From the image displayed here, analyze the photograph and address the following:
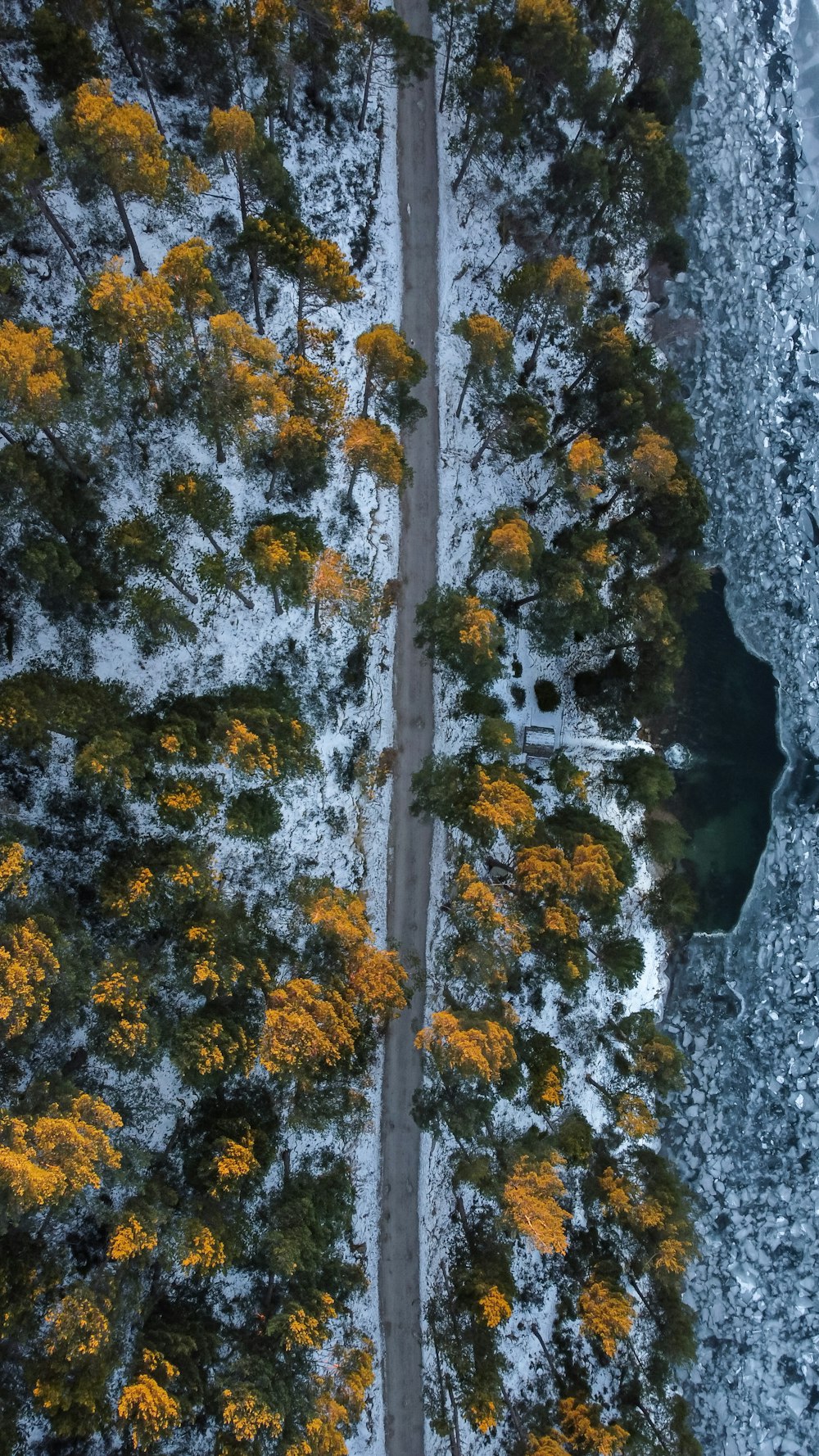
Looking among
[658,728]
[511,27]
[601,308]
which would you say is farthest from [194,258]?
[658,728]

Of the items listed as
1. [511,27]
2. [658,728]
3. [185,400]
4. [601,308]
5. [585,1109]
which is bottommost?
[585,1109]

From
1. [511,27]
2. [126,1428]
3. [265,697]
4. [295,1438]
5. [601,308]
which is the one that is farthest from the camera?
[601,308]

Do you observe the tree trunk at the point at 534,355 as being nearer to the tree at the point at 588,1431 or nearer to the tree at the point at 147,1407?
the tree at the point at 147,1407

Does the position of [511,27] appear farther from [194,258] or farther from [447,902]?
[447,902]

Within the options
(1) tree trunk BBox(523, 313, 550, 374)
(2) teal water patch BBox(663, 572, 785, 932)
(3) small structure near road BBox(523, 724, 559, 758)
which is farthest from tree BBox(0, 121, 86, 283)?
(2) teal water patch BBox(663, 572, 785, 932)

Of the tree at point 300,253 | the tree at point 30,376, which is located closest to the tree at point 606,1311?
the tree at point 30,376

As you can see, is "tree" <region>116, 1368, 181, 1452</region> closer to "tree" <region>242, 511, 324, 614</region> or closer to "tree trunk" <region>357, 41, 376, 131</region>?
"tree" <region>242, 511, 324, 614</region>
